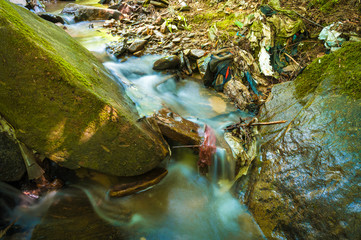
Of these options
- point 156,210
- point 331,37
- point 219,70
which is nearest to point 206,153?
point 156,210

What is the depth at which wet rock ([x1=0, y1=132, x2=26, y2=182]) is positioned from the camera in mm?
2266

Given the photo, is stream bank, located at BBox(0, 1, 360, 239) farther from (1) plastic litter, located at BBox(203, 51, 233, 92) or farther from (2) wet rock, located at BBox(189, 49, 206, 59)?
(2) wet rock, located at BBox(189, 49, 206, 59)

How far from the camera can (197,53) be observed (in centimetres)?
594

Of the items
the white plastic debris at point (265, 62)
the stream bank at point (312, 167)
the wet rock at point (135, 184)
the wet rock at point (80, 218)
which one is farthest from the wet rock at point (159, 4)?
the wet rock at point (80, 218)

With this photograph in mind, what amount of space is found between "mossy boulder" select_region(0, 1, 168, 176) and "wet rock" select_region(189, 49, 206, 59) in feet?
13.7

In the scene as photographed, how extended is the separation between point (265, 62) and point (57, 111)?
216 inches

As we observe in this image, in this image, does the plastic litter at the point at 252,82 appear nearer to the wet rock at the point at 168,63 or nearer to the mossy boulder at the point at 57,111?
the wet rock at the point at 168,63

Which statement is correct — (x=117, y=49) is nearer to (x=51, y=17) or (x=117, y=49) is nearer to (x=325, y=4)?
(x=51, y=17)

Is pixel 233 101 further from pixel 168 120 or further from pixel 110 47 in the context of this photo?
pixel 110 47

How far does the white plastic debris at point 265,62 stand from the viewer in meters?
5.14

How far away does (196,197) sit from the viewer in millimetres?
3154

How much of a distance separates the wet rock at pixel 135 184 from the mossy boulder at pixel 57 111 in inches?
11.0

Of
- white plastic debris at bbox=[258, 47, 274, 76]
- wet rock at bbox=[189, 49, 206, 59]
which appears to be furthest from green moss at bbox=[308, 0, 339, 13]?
wet rock at bbox=[189, 49, 206, 59]

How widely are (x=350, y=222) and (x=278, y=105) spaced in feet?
7.89
